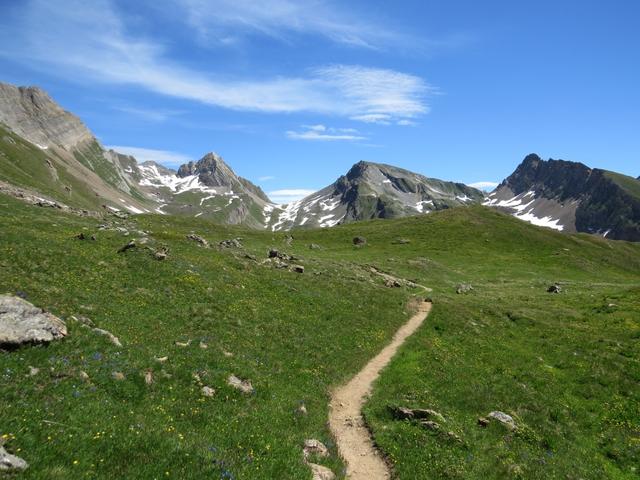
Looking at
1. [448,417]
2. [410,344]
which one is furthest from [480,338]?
[448,417]

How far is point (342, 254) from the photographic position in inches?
3354

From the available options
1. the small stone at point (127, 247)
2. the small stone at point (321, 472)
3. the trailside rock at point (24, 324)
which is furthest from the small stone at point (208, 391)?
the small stone at point (127, 247)

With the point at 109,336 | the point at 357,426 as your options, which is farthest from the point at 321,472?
the point at 109,336

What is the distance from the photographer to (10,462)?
31.0 ft

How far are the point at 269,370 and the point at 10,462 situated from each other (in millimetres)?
14593

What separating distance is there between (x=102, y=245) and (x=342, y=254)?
5415 cm

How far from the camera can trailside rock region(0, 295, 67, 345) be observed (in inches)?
623

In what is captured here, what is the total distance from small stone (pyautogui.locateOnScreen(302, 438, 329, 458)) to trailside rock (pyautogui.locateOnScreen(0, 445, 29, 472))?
990 cm

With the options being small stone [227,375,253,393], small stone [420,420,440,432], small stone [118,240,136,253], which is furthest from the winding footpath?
small stone [118,240,136,253]

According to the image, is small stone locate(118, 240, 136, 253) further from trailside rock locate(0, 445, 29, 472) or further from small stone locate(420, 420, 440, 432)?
small stone locate(420, 420, 440, 432)

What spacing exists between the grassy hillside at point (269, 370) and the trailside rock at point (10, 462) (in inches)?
12.6

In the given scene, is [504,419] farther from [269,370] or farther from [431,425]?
[269,370]

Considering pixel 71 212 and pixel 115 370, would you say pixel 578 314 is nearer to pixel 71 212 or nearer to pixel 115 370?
pixel 115 370

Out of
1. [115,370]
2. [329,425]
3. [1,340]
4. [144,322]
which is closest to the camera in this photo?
[1,340]
